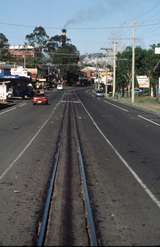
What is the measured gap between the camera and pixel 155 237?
8539 mm

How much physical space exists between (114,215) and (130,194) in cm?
213

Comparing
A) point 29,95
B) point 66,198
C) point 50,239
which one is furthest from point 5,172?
point 29,95

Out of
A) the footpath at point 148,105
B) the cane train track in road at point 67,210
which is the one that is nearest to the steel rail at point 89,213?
the cane train track in road at point 67,210

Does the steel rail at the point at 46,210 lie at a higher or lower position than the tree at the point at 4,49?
lower

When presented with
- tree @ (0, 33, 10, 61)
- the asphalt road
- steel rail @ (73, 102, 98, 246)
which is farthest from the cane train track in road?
tree @ (0, 33, 10, 61)

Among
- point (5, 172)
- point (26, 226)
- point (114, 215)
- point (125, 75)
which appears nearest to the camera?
point (26, 226)

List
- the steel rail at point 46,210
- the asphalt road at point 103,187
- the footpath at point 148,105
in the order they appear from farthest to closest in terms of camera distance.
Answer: the footpath at point 148,105 → the asphalt road at point 103,187 → the steel rail at point 46,210

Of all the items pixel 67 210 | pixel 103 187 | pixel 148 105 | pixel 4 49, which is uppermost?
pixel 4 49

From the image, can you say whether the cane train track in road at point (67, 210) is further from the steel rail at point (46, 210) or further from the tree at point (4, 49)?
the tree at point (4, 49)

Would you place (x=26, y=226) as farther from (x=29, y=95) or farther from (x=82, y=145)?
(x=29, y=95)

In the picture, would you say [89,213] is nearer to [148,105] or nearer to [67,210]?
[67,210]

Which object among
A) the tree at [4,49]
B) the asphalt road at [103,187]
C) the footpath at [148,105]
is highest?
the tree at [4,49]

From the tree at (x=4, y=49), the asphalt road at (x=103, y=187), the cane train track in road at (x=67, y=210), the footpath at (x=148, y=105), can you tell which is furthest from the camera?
the tree at (x=4, y=49)

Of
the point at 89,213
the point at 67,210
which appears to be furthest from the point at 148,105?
the point at 89,213
